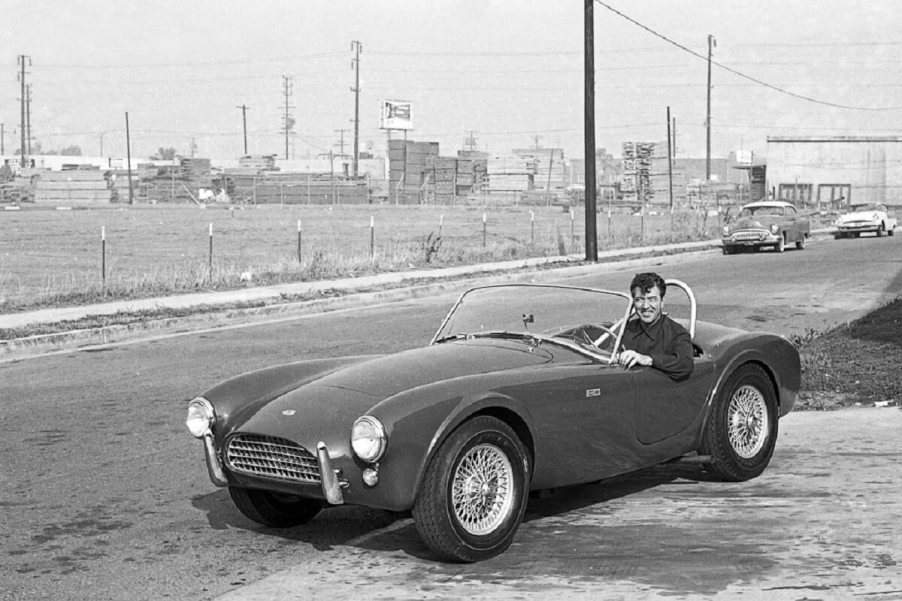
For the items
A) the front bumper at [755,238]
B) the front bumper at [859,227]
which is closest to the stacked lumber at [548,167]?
the front bumper at [859,227]

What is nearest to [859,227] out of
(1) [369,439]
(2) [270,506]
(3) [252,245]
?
(3) [252,245]

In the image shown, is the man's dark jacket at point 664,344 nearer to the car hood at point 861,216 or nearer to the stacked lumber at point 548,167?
the car hood at point 861,216

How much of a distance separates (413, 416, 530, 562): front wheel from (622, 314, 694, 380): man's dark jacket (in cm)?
123

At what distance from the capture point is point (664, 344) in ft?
24.0

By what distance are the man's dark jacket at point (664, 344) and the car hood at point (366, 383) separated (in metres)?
0.64

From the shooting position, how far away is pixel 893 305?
1652cm

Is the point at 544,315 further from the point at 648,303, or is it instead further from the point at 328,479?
the point at 328,479

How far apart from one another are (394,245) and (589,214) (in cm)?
886

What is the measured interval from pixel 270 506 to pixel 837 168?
8128cm

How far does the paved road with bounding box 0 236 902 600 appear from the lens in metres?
5.86

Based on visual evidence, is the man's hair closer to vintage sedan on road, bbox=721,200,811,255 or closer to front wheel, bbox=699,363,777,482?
front wheel, bbox=699,363,777,482

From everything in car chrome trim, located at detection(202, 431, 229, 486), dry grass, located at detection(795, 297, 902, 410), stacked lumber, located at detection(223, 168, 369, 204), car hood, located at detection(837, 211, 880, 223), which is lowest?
dry grass, located at detection(795, 297, 902, 410)

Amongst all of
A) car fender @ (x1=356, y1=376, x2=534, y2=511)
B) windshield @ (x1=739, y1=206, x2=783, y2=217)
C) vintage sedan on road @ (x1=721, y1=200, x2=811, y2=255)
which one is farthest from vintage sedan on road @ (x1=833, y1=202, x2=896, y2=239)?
car fender @ (x1=356, y1=376, x2=534, y2=511)

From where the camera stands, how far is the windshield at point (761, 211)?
37.9 m
